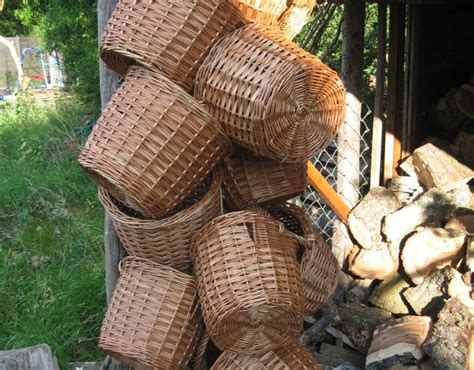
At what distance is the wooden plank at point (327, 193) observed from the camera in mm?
3719

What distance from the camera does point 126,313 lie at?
1.90 metres

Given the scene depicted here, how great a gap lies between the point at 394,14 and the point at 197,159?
2872mm

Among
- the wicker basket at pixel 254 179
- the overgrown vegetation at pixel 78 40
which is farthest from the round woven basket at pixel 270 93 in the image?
the overgrown vegetation at pixel 78 40

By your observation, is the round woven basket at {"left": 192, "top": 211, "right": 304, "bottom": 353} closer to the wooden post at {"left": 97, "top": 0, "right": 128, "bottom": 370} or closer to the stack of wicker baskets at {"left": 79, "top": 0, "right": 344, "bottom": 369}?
the stack of wicker baskets at {"left": 79, "top": 0, "right": 344, "bottom": 369}

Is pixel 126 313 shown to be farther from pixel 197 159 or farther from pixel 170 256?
pixel 197 159

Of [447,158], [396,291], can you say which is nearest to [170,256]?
[396,291]

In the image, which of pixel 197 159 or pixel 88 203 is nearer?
pixel 197 159

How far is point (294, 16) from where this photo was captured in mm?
1955

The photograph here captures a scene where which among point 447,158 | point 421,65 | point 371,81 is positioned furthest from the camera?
point 371,81

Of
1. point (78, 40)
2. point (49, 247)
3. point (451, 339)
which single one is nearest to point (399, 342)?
point (451, 339)

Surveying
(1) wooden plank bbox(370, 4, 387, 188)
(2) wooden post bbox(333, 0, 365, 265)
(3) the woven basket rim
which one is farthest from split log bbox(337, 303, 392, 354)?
(3) the woven basket rim

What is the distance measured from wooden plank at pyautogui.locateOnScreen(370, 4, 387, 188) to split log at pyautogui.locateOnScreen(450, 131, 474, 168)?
455 millimetres

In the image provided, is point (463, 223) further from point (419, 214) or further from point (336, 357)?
point (336, 357)

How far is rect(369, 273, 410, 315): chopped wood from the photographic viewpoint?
11.8 feet
